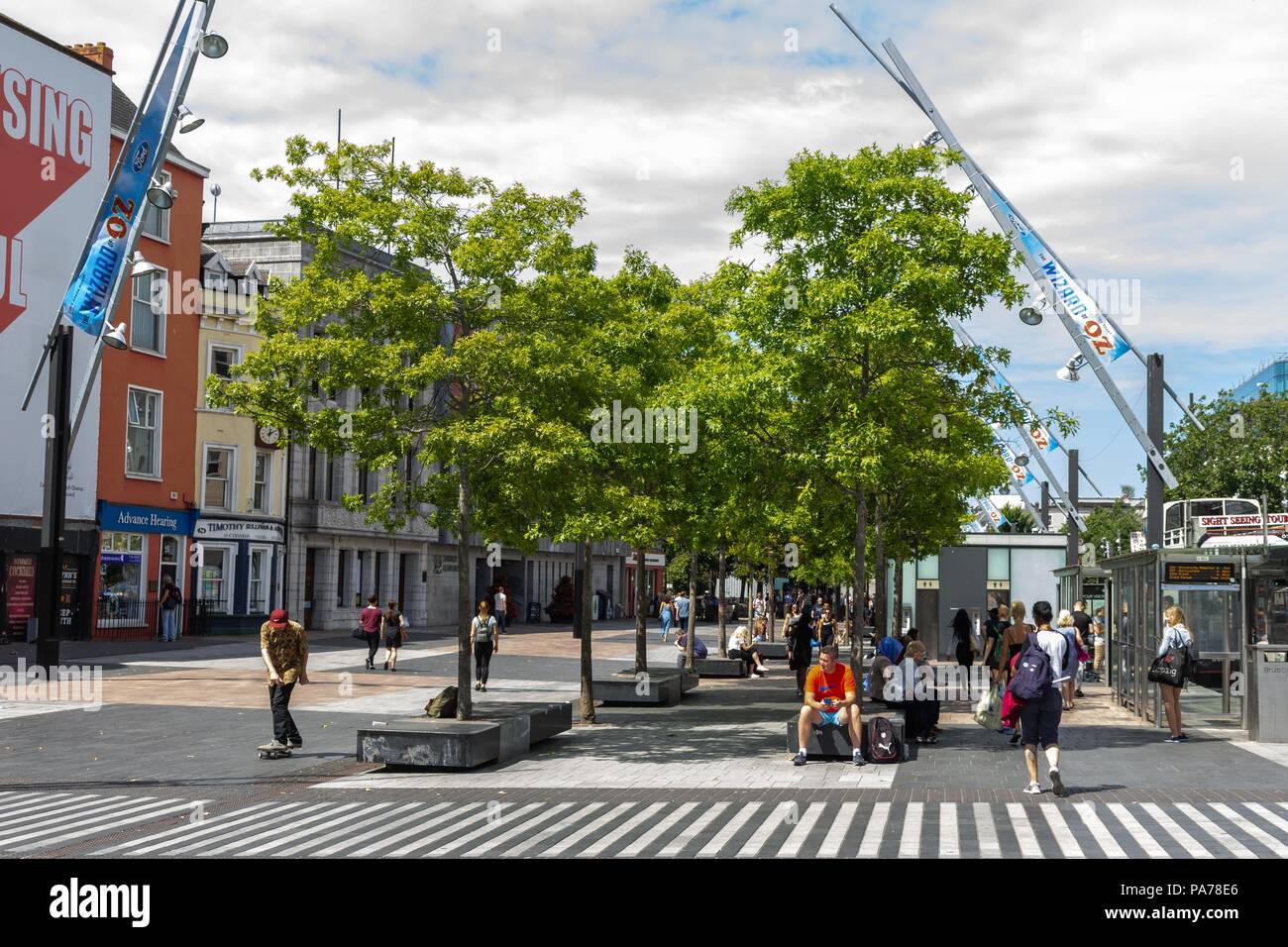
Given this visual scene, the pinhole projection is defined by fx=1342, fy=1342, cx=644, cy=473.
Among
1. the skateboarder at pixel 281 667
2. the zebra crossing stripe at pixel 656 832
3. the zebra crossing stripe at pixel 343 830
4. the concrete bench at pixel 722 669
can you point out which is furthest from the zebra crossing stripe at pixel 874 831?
the concrete bench at pixel 722 669

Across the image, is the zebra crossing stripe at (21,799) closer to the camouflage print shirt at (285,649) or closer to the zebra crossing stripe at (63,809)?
the zebra crossing stripe at (63,809)

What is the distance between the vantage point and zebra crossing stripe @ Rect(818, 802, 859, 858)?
9859 millimetres

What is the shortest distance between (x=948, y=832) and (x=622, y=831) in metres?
2.60

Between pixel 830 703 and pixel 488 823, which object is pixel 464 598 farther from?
pixel 488 823

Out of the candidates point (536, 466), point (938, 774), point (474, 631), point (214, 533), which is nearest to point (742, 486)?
point (536, 466)

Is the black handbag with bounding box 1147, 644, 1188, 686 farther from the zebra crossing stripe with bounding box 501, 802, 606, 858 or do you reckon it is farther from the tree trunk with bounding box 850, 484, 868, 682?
the zebra crossing stripe with bounding box 501, 802, 606, 858

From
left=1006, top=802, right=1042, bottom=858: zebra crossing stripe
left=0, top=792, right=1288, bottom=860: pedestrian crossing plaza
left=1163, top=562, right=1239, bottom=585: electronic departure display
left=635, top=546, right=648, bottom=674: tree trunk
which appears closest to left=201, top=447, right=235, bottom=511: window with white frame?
left=635, top=546, right=648, bottom=674: tree trunk

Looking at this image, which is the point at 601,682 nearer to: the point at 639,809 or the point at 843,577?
the point at 639,809

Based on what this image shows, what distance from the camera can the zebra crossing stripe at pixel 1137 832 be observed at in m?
9.61

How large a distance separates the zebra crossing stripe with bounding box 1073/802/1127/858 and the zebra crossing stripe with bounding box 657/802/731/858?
3.07 m

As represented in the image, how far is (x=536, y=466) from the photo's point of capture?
15977 millimetres

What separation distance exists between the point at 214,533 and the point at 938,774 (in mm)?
32380

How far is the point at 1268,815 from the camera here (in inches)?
448

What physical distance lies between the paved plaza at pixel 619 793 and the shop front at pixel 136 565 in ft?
51.5
